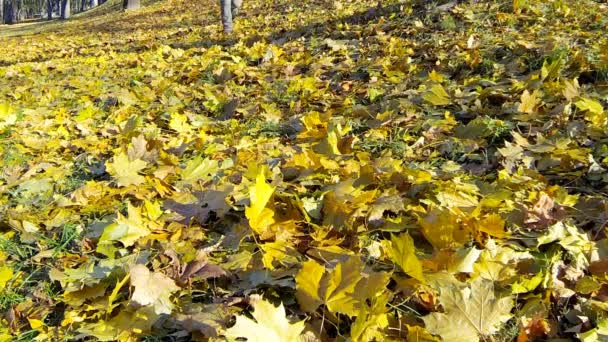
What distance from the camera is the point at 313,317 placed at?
1.33 meters

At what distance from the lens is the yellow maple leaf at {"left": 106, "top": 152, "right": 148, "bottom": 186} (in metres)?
2.23

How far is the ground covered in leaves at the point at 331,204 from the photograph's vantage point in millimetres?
1315

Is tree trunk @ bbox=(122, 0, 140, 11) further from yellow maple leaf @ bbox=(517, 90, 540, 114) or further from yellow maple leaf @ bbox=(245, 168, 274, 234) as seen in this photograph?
yellow maple leaf @ bbox=(245, 168, 274, 234)

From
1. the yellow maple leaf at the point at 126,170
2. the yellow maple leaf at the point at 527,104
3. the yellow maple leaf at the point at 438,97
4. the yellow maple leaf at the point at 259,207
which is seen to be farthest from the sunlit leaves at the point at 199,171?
the yellow maple leaf at the point at 527,104

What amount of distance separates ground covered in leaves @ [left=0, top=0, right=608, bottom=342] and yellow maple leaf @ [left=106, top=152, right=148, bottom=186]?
0.01m

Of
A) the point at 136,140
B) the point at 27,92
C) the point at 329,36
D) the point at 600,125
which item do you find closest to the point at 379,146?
the point at 600,125

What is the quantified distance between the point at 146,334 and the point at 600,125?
2.34m

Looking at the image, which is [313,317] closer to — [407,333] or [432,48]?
[407,333]

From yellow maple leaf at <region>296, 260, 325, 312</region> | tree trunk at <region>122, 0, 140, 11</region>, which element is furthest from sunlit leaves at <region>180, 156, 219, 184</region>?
tree trunk at <region>122, 0, 140, 11</region>

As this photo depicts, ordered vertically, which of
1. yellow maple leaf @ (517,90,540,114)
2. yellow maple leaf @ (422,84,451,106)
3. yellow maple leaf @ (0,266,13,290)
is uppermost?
yellow maple leaf @ (517,90,540,114)

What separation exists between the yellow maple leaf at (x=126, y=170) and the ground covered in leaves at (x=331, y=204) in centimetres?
1

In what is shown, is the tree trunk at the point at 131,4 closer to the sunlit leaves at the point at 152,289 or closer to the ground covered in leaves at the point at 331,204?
the ground covered in leaves at the point at 331,204

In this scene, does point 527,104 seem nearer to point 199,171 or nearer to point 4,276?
point 199,171

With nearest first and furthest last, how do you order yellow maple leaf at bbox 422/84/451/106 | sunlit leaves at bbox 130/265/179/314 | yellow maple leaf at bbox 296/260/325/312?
yellow maple leaf at bbox 296/260/325/312 → sunlit leaves at bbox 130/265/179/314 → yellow maple leaf at bbox 422/84/451/106
